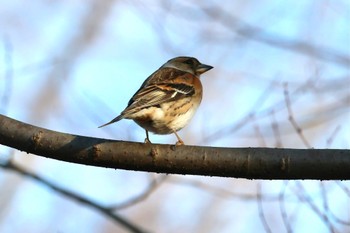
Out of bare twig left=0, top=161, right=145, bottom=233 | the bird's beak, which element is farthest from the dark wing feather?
bare twig left=0, top=161, right=145, bottom=233

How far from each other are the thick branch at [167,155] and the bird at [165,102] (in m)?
0.63

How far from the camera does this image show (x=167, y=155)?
450 centimetres

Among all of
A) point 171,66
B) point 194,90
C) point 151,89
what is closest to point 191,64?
point 171,66

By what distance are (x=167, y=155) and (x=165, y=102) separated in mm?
1753

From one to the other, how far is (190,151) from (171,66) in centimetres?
363

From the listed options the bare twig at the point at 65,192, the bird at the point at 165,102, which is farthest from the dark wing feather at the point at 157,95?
the bare twig at the point at 65,192

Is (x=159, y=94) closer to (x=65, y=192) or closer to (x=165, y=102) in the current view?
(x=165, y=102)

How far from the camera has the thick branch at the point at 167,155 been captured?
436 centimetres

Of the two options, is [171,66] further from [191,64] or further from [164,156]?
→ [164,156]

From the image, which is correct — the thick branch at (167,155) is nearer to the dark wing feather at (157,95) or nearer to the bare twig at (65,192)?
the dark wing feather at (157,95)

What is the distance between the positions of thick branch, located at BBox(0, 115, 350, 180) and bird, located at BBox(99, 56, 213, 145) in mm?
634

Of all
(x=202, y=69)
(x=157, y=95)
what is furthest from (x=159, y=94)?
(x=202, y=69)

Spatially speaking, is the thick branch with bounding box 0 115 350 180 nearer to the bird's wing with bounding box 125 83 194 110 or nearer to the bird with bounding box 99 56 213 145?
the bird with bounding box 99 56 213 145

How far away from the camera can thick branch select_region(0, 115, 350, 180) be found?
14.3 ft
